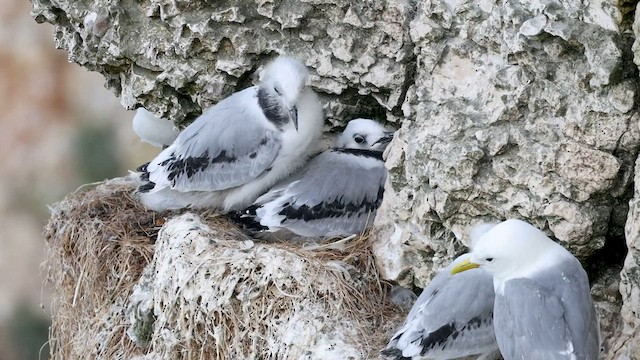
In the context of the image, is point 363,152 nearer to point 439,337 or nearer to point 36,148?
A: point 439,337

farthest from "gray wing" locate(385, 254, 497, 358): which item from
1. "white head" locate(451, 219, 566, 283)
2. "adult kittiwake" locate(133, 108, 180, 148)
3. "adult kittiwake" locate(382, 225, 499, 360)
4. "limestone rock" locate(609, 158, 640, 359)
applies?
"adult kittiwake" locate(133, 108, 180, 148)

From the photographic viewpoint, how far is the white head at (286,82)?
157 inches

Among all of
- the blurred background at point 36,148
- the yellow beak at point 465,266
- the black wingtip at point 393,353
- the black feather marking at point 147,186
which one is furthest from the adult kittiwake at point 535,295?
the blurred background at point 36,148

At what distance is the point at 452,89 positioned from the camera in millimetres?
3582

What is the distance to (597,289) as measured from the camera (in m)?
3.42

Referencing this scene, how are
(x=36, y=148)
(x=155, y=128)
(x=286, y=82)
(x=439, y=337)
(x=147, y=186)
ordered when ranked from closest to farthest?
(x=439, y=337) < (x=286, y=82) < (x=147, y=186) < (x=155, y=128) < (x=36, y=148)

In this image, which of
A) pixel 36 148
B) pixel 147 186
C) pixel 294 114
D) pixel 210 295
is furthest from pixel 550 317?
pixel 36 148

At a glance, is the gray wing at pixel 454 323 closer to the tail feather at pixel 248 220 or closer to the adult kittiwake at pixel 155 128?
the tail feather at pixel 248 220

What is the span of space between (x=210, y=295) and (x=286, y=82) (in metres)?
0.88

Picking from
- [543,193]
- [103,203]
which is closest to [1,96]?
[103,203]

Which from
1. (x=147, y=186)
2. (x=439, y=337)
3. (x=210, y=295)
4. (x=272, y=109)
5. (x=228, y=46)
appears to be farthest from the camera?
(x=147, y=186)

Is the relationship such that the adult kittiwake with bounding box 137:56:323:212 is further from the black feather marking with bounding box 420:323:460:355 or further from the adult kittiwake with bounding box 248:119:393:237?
the black feather marking with bounding box 420:323:460:355

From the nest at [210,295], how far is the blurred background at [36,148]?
13.8ft

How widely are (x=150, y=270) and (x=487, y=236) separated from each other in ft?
5.21
